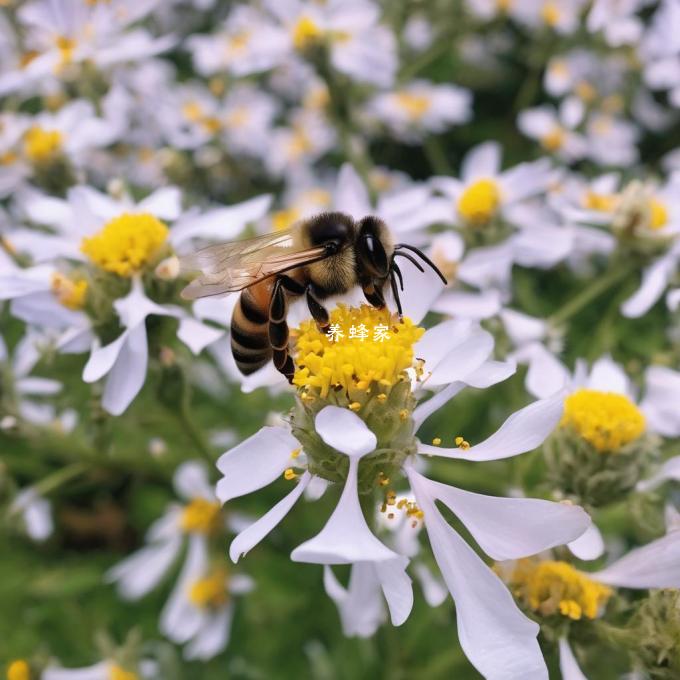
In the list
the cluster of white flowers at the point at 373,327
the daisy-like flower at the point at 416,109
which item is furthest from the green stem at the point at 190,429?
the daisy-like flower at the point at 416,109

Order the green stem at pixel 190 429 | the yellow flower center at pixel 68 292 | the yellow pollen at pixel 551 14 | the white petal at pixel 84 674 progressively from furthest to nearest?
1. the yellow pollen at pixel 551 14
2. the white petal at pixel 84 674
3. the green stem at pixel 190 429
4. the yellow flower center at pixel 68 292

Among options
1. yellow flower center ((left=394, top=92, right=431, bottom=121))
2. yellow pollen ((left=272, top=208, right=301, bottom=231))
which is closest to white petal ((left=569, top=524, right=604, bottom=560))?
yellow pollen ((left=272, top=208, right=301, bottom=231))

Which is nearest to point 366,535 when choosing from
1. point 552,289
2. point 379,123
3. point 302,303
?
point 302,303

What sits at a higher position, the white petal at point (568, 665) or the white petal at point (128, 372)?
the white petal at point (128, 372)

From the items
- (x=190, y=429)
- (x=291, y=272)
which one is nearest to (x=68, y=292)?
(x=190, y=429)

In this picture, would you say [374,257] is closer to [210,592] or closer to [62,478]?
[62,478]

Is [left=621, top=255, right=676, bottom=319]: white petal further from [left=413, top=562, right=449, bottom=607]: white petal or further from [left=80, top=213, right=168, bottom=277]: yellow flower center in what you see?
[left=80, top=213, right=168, bottom=277]: yellow flower center

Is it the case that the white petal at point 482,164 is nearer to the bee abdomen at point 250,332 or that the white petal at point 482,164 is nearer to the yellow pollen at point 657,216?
the yellow pollen at point 657,216
